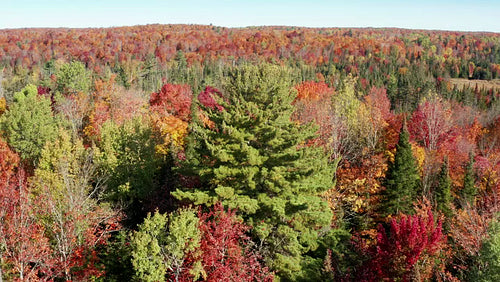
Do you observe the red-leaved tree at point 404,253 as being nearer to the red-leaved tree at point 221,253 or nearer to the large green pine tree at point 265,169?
the large green pine tree at point 265,169

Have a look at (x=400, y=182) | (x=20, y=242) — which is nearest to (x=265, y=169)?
(x=20, y=242)

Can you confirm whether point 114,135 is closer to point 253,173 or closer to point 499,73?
point 253,173

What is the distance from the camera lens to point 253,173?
18469 mm

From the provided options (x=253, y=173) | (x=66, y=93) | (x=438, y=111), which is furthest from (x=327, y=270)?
(x=66, y=93)

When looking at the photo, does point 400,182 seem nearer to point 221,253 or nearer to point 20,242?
point 221,253

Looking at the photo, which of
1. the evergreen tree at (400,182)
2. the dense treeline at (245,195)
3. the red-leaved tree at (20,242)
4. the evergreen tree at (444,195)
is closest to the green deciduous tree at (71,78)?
the dense treeline at (245,195)

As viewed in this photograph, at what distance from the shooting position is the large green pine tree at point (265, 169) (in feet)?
60.5

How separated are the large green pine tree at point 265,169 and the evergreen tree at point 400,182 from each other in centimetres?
946

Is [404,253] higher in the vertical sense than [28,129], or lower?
lower

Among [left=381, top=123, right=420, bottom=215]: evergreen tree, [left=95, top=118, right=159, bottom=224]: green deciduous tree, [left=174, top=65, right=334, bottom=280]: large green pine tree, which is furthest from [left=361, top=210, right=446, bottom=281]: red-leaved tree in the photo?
[left=95, top=118, right=159, bottom=224]: green deciduous tree

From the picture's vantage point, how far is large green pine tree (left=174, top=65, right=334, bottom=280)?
18453 mm

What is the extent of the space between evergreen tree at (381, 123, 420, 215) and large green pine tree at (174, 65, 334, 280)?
9.46 meters

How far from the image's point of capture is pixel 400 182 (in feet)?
90.0

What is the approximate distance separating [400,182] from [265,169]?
13.7 m
